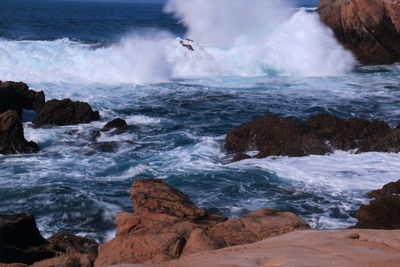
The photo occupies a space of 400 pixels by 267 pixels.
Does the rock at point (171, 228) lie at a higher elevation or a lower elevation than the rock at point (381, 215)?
higher

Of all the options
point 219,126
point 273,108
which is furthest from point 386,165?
point 273,108

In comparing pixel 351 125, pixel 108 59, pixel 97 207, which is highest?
pixel 108 59

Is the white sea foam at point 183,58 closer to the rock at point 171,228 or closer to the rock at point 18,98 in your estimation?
the rock at point 18,98

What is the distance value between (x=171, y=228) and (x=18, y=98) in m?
11.5

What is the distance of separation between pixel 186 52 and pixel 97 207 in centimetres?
1859

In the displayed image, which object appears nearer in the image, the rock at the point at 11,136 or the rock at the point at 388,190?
the rock at the point at 388,190

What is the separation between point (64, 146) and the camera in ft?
42.7

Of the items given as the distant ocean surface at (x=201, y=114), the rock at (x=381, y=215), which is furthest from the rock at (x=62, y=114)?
the rock at (x=381, y=215)

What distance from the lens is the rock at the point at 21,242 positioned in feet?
19.9

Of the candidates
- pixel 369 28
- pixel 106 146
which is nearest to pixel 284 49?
pixel 369 28

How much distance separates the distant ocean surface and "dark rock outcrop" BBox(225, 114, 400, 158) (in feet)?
1.17

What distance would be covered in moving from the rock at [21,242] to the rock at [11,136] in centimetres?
595

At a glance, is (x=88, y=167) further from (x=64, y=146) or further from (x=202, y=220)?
(x=202, y=220)

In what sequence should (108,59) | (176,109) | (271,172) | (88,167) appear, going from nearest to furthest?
1. (271,172)
2. (88,167)
3. (176,109)
4. (108,59)
